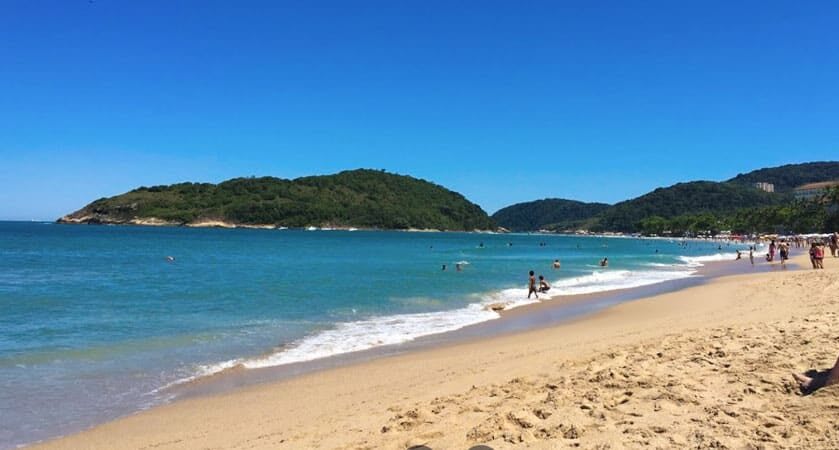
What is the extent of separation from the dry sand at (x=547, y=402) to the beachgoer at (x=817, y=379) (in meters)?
0.10

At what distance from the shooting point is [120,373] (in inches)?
427

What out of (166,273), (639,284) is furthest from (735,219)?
(166,273)

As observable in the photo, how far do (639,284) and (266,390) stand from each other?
24889 mm

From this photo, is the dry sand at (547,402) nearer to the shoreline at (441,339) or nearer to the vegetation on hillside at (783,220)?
the shoreline at (441,339)

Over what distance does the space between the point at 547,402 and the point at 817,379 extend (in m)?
2.69

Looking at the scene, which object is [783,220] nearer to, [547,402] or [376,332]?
[376,332]

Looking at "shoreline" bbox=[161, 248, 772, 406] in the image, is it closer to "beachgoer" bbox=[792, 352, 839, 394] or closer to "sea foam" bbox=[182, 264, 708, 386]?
"sea foam" bbox=[182, 264, 708, 386]

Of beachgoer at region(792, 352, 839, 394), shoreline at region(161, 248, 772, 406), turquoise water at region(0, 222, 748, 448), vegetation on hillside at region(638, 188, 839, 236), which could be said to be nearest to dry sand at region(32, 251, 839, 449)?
beachgoer at region(792, 352, 839, 394)

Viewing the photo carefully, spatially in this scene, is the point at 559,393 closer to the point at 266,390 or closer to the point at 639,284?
the point at 266,390

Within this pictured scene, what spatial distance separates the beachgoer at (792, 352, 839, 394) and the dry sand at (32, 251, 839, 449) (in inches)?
4.0

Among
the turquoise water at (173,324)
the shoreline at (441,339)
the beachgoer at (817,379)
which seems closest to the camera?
the beachgoer at (817,379)

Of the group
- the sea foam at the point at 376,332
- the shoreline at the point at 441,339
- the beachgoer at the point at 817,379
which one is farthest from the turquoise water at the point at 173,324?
the beachgoer at the point at 817,379

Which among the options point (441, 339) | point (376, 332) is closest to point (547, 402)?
point (441, 339)

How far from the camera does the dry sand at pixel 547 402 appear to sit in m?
5.41
